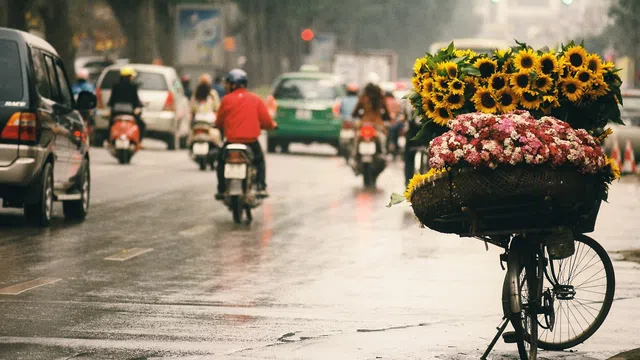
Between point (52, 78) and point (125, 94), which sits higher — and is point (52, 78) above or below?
above

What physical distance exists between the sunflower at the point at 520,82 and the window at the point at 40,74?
7549 mm

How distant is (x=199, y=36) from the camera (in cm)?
5450

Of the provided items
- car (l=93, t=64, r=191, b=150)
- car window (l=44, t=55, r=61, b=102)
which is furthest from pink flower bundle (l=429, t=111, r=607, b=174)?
car (l=93, t=64, r=191, b=150)

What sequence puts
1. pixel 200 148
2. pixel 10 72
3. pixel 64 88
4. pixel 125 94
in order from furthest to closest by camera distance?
1. pixel 125 94
2. pixel 200 148
3. pixel 64 88
4. pixel 10 72

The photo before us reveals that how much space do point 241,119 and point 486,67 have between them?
8744 mm

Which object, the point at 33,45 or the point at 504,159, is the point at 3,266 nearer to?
the point at 33,45

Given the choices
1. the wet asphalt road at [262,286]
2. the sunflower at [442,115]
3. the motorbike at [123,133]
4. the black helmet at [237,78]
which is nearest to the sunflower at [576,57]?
the sunflower at [442,115]

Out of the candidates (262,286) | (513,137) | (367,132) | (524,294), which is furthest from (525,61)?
(367,132)

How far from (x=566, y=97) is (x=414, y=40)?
9710 cm

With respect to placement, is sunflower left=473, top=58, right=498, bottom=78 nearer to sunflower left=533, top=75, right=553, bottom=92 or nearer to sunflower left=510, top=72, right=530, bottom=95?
sunflower left=510, top=72, right=530, bottom=95

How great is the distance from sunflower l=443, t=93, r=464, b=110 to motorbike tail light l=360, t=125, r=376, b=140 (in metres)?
15.6

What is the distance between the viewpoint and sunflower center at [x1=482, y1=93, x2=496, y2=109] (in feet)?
27.3

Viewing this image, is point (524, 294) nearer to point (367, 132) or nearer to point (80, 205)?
point (80, 205)

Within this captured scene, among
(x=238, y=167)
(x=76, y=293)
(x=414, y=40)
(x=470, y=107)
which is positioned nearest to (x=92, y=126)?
(x=238, y=167)
